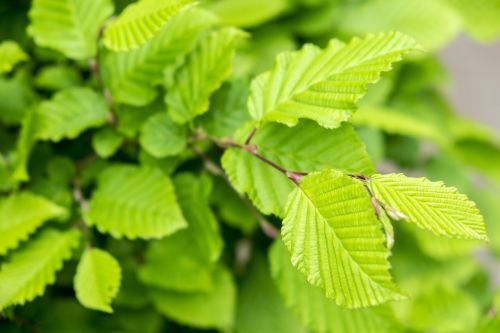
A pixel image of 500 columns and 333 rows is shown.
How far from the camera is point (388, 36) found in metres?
0.41

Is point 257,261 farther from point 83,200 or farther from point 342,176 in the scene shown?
point 342,176

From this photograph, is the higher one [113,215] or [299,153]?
[299,153]

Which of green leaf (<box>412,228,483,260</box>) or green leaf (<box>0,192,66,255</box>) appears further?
green leaf (<box>412,228,483,260</box>)

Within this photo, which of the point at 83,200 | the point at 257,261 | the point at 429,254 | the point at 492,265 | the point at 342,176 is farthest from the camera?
the point at 492,265

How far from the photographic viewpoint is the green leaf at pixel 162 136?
0.53 meters

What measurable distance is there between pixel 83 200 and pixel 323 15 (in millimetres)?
464

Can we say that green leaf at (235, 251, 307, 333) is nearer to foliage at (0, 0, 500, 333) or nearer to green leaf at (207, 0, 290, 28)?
foliage at (0, 0, 500, 333)

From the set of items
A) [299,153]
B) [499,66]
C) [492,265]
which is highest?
[299,153]

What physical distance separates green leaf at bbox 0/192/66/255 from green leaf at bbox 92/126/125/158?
7 centimetres

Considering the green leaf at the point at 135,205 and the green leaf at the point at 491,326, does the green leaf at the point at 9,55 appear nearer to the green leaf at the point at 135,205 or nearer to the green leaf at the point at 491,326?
the green leaf at the point at 135,205

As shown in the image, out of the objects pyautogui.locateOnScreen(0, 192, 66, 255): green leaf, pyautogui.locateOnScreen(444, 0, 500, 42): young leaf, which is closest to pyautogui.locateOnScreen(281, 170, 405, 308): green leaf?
pyautogui.locateOnScreen(0, 192, 66, 255): green leaf

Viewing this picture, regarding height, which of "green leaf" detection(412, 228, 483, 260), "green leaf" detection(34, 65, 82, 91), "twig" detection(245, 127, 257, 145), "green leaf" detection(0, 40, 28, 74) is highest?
"green leaf" detection(0, 40, 28, 74)

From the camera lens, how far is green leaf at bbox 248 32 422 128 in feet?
A: 1.32

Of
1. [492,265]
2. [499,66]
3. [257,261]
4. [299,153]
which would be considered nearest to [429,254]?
[257,261]
